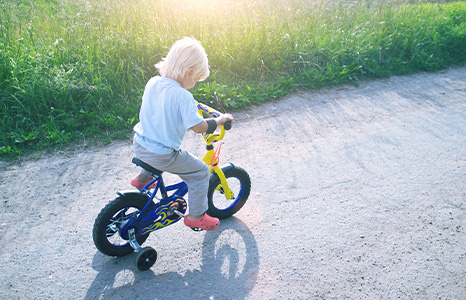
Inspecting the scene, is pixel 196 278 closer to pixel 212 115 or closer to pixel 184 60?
pixel 212 115

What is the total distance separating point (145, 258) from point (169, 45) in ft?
12.8

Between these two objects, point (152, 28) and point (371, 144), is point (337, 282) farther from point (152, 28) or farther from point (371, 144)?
point (152, 28)

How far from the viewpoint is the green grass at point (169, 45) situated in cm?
457

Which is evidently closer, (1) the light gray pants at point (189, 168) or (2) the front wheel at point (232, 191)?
(1) the light gray pants at point (189, 168)

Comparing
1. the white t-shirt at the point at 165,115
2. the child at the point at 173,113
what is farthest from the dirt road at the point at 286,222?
the white t-shirt at the point at 165,115

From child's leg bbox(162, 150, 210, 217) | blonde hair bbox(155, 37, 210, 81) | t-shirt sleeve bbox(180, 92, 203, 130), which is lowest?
child's leg bbox(162, 150, 210, 217)

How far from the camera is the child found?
252cm

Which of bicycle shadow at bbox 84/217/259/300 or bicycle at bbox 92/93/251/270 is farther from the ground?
bicycle at bbox 92/93/251/270

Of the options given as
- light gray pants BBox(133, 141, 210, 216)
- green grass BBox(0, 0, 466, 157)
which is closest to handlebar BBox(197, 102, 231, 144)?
light gray pants BBox(133, 141, 210, 216)

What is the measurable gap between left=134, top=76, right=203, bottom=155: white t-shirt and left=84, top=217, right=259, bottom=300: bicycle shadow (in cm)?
95

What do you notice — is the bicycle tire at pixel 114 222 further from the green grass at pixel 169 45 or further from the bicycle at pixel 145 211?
the green grass at pixel 169 45

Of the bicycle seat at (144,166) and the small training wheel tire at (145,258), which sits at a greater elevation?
the bicycle seat at (144,166)

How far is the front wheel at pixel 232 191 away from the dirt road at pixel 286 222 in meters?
0.11

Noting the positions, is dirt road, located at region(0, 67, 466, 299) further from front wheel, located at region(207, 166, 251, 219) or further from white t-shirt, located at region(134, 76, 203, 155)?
white t-shirt, located at region(134, 76, 203, 155)
